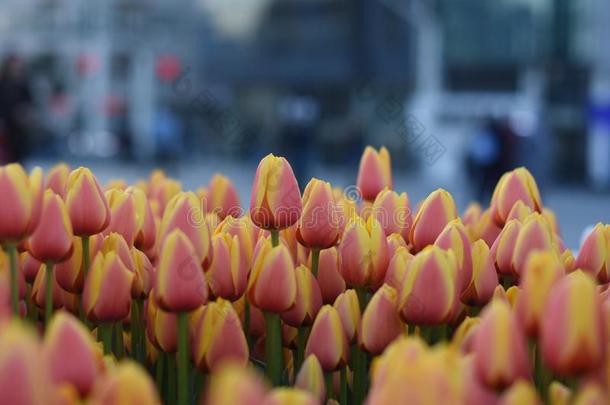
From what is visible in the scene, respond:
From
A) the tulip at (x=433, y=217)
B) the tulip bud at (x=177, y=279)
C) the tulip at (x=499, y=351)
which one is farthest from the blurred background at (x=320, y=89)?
the tulip at (x=499, y=351)

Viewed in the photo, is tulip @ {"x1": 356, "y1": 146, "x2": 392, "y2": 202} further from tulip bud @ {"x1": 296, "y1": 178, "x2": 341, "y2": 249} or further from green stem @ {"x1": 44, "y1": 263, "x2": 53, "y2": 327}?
green stem @ {"x1": 44, "y1": 263, "x2": 53, "y2": 327}

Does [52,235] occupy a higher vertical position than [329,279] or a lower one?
higher

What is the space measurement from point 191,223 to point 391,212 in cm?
48

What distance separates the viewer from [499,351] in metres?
0.98

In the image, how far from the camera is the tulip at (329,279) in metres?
1.56

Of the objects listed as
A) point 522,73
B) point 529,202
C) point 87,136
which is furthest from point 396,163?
point 529,202

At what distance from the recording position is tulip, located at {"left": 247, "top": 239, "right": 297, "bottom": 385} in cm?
132

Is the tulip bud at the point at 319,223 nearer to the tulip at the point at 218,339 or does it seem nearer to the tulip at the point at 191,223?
the tulip at the point at 191,223

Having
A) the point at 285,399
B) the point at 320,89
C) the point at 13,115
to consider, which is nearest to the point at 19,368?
the point at 285,399

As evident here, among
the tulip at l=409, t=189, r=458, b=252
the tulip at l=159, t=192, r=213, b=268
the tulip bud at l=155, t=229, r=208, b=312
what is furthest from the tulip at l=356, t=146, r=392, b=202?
the tulip bud at l=155, t=229, r=208, b=312

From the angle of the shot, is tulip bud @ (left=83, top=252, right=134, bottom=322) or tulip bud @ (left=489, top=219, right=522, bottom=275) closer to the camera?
tulip bud @ (left=83, top=252, right=134, bottom=322)

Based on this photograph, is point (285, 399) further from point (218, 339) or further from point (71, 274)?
point (71, 274)

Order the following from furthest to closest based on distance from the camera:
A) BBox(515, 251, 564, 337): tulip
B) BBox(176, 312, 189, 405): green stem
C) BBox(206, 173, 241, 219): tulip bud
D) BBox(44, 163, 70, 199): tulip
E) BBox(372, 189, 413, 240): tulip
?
1. BBox(206, 173, 241, 219): tulip bud
2. BBox(44, 163, 70, 199): tulip
3. BBox(372, 189, 413, 240): tulip
4. BBox(176, 312, 189, 405): green stem
5. BBox(515, 251, 564, 337): tulip

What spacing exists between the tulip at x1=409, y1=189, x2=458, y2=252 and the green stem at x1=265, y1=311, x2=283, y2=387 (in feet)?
1.15
